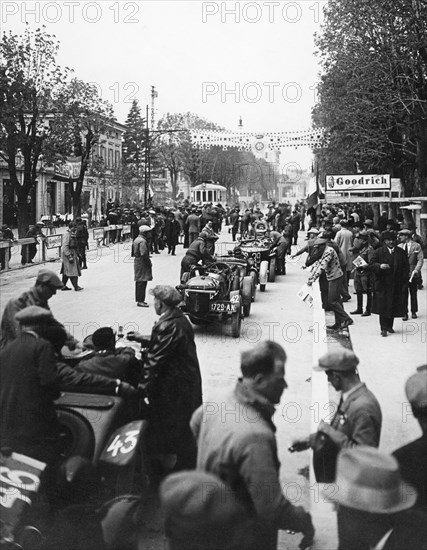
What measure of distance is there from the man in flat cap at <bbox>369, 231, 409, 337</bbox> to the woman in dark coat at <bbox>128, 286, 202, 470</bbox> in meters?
6.23

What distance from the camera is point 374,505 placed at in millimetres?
4062

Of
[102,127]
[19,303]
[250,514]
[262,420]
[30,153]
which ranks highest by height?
[102,127]

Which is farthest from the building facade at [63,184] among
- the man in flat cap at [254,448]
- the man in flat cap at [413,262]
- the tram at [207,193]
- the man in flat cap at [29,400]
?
the man in flat cap at [254,448]

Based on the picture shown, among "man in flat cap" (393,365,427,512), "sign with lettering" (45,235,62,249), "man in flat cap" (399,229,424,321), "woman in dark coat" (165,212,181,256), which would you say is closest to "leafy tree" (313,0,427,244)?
"woman in dark coat" (165,212,181,256)

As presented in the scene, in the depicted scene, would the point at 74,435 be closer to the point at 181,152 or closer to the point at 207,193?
the point at 207,193

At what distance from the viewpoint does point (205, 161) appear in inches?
3179

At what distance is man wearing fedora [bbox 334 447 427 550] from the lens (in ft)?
13.2

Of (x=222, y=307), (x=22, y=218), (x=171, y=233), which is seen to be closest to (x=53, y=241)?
(x=22, y=218)

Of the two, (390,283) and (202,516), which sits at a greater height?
(390,283)

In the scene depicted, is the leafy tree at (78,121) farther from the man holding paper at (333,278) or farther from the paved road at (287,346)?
the man holding paper at (333,278)

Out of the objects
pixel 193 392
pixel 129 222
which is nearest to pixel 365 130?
pixel 129 222

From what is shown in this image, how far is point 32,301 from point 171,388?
121 centimetres

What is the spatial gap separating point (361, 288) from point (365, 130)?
51.3 ft

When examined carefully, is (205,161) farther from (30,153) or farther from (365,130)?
(30,153)
